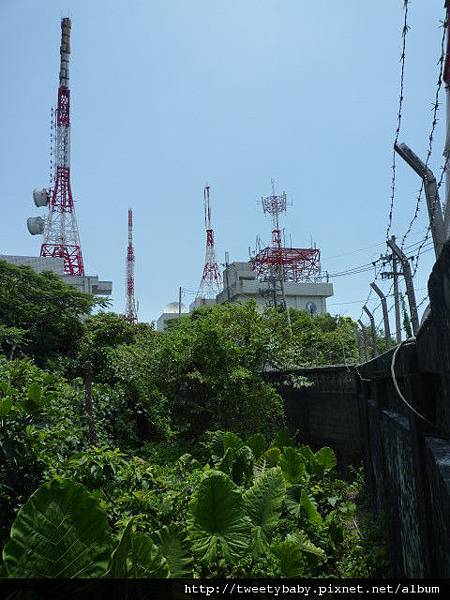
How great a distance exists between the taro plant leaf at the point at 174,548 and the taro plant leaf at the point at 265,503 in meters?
1.67

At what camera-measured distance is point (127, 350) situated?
14242 mm

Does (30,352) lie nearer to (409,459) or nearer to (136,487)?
(136,487)

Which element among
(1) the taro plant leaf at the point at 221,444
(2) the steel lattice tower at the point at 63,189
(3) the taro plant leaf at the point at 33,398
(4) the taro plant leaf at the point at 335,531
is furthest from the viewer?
(2) the steel lattice tower at the point at 63,189

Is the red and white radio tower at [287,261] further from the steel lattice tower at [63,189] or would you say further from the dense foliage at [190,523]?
the dense foliage at [190,523]

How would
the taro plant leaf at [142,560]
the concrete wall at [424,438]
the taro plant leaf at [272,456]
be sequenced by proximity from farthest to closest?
the taro plant leaf at [272,456] → the taro plant leaf at [142,560] → the concrete wall at [424,438]

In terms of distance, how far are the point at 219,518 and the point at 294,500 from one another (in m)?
1.79

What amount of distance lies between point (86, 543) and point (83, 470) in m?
2.03

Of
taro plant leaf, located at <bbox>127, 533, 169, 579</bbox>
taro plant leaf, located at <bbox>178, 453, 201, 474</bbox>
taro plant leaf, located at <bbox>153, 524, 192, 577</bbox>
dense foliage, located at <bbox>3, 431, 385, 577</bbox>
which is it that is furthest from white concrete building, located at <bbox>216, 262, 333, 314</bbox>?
taro plant leaf, located at <bbox>127, 533, 169, 579</bbox>

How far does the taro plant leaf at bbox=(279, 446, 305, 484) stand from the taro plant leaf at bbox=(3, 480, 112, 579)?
444 centimetres

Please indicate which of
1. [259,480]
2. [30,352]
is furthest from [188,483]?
[30,352]

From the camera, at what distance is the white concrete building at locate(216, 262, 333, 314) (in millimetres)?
58375

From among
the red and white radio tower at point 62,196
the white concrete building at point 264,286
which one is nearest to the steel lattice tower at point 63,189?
the red and white radio tower at point 62,196

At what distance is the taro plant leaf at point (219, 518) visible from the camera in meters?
5.33

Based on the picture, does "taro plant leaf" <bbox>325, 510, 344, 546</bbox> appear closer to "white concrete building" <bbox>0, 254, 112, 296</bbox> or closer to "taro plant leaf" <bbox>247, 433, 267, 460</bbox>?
"taro plant leaf" <bbox>247, 433, 267, 460</bbox>
